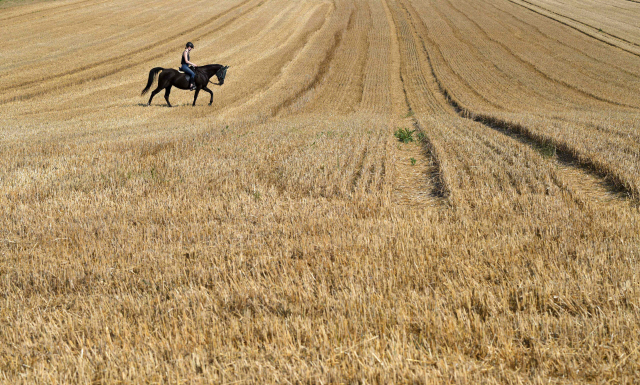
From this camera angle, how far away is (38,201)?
6727mm

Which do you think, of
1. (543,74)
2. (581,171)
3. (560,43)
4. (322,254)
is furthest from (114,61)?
(560,43)

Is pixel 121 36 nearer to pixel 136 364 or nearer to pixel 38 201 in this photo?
pixel 38 201

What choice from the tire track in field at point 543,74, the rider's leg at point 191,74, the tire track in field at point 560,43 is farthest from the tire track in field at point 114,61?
the tire track in field at point 560,43

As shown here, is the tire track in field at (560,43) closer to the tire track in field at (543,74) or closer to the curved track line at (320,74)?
the tire track in field at (543,74)

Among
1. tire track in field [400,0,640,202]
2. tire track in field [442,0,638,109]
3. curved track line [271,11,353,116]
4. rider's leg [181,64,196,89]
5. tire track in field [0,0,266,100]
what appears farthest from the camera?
tire track in field [0,0,266,100]

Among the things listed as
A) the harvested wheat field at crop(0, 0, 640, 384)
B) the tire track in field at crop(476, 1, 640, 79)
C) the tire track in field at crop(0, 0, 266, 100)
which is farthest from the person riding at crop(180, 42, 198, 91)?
the tire track in field at crop(476, 1, 640, 79)

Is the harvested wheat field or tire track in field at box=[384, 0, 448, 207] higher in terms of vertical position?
the harvested wheat field

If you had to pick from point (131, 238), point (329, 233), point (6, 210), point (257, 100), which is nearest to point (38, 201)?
point (6, 210)

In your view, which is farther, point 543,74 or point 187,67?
point 543,74

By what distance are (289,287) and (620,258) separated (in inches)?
128

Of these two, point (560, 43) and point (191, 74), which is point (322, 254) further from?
point (560, 43)

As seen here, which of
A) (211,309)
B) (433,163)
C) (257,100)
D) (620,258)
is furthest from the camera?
(257,100)

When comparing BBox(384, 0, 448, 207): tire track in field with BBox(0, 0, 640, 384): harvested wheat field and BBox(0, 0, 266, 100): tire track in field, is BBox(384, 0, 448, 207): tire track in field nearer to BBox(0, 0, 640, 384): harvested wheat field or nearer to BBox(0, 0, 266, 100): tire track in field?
BBox(0, 0, 640, 384): harvested wheat field

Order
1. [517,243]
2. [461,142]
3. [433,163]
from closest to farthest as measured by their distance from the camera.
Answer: [517,243], [433,163], [461,142]
